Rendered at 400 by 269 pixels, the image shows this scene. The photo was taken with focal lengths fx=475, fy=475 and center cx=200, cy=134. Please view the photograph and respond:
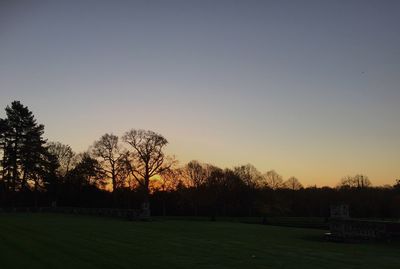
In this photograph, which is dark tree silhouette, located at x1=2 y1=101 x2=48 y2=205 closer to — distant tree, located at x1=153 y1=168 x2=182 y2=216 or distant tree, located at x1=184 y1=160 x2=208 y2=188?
distant tree, located at x1=153 y1=168 x2=182 y2=216

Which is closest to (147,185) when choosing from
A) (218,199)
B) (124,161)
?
(124,161)

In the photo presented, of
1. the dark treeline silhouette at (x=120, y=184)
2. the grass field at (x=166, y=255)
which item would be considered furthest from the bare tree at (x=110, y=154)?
the grass field at (x=166, y=255)

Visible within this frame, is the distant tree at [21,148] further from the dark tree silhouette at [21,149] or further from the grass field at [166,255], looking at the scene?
the grass field at [166,255]

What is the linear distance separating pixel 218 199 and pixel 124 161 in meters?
20.1

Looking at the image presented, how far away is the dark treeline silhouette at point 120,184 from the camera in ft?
239

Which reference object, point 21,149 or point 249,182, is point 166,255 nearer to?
point 21,149

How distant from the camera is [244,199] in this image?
3430 inches

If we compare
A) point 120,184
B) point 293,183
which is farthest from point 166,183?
point 293,183

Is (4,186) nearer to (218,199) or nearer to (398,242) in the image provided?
(218,199)

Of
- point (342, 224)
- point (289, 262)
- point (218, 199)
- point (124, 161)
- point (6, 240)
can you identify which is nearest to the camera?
point (289, 262)

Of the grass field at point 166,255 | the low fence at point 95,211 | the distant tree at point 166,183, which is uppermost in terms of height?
the distant tree at point 166,183

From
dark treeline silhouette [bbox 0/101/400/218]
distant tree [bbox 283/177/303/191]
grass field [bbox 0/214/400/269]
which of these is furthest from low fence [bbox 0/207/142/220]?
distant tree [bbox 283/177/303/191]

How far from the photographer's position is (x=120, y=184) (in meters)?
76.2

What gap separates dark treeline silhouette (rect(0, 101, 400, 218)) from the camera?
7281 cm
